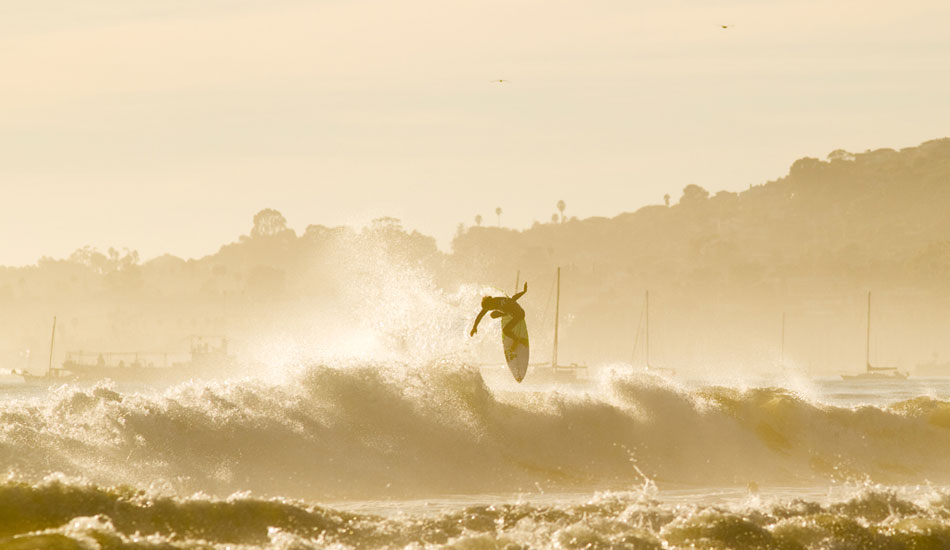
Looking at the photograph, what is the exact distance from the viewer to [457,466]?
98.8 ft

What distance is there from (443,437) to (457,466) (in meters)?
1.35

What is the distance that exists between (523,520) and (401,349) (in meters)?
23.5

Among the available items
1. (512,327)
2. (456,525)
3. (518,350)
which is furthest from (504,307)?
(456,525)

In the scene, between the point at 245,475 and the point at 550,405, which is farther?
the point at 550,405

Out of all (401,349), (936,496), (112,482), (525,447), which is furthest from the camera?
(401,349)

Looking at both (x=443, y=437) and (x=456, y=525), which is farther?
(x=443, y=437)

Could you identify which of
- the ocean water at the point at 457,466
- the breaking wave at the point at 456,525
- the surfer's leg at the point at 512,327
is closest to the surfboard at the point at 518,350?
the surfer's leg at the point at 512,327

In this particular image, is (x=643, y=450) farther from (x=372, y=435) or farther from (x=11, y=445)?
(x=11, y=445)

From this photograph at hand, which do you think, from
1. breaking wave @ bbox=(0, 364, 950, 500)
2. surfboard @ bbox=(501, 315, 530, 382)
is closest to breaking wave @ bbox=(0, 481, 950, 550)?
breaking wave @ bbox=(0, 364, 950, 500)

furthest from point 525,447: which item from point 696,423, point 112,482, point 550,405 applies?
point 112,482

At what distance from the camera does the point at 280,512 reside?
18.2 meters

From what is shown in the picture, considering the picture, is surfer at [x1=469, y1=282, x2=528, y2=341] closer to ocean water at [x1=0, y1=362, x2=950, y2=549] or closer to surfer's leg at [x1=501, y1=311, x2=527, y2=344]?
surfer's leg at [x1=501, y1=311, x2=527, y2=344]

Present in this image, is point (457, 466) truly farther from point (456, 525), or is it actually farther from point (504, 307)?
point (456, 525)

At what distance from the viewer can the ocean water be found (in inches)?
685
